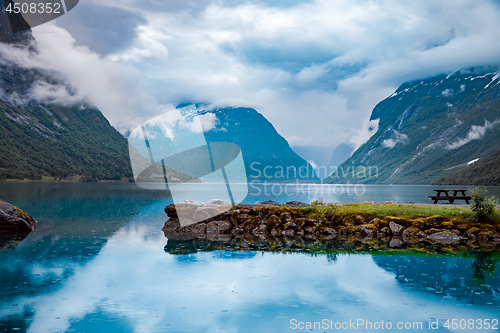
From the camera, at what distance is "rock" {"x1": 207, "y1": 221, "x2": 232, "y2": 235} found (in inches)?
1244

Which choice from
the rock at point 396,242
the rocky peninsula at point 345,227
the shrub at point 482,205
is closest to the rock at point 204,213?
the rocky peninsula at point 345,227

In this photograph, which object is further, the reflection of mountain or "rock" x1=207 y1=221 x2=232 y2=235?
"rock" x1=207 y1=221 x2=232 y2=235

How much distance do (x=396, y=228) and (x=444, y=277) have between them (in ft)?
40.1

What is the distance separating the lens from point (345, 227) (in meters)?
30.0

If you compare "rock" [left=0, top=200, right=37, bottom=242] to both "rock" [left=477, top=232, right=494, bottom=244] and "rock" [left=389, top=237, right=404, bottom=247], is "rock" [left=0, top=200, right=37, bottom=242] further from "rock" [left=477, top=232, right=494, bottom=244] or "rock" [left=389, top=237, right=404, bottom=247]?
"rock" [left=477, top=232, right=494, bottom=244]

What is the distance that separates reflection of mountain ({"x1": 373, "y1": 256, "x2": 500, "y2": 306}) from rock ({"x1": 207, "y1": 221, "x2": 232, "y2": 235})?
14.8 metres

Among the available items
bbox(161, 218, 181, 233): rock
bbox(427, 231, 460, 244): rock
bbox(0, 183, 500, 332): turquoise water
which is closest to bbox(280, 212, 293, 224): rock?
bbox(0, 183, 500, 332): turquoise water

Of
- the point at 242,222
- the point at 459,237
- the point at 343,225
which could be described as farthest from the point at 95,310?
the point at 459,237

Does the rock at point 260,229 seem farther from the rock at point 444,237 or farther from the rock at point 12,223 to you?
the rock at point 12,223

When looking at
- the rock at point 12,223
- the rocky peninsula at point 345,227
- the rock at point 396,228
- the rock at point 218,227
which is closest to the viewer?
the rocky peninsula at point 345,227

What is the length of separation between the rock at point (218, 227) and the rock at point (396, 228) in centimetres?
1503

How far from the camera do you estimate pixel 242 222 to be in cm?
3262

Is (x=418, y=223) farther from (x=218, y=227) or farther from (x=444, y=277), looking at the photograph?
(x=218, y=227)

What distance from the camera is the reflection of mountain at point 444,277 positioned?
14.3 meters
